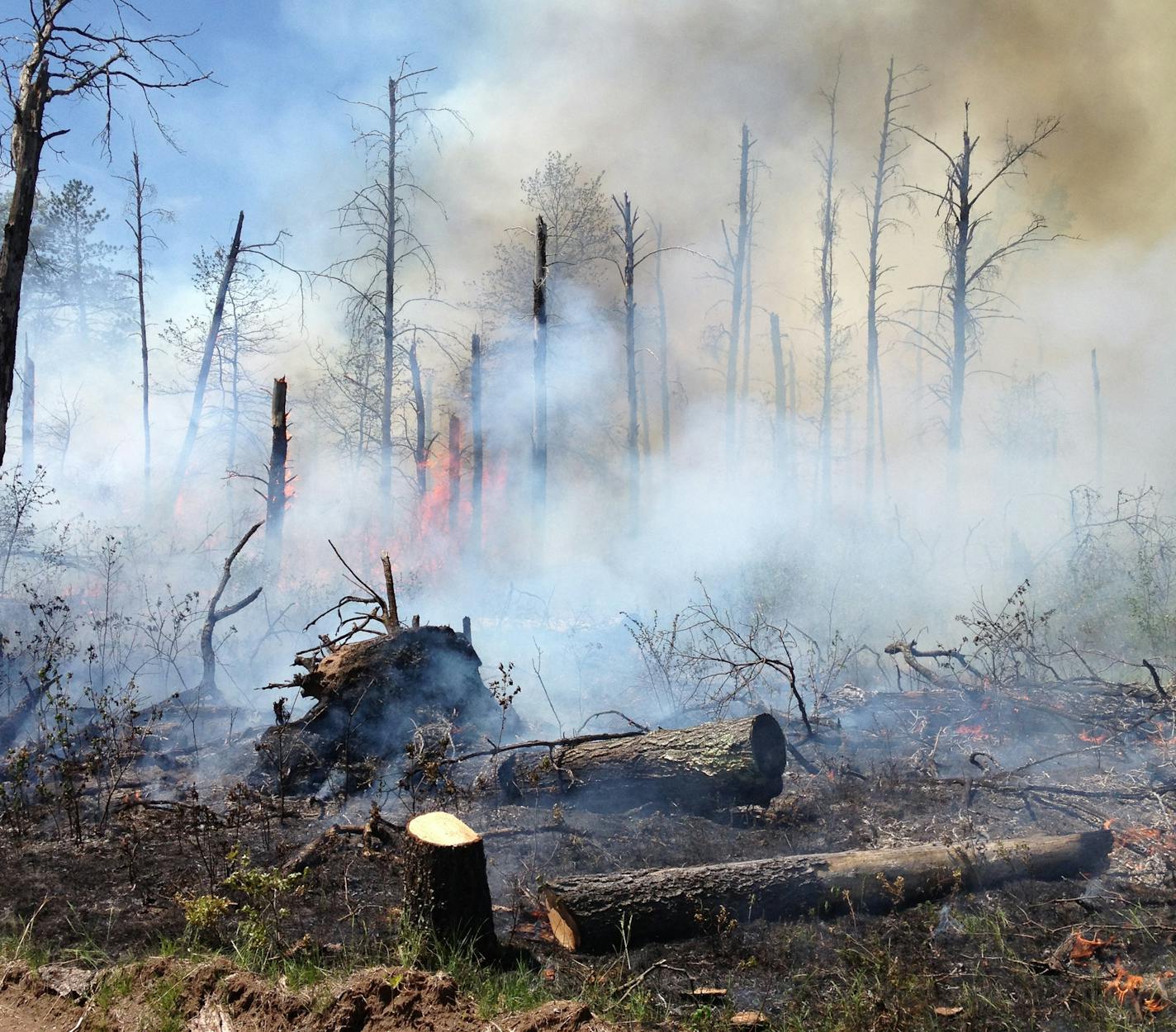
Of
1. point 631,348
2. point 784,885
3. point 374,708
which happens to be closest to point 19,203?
point 374,708

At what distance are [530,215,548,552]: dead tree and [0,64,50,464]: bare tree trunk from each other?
10.9 meters

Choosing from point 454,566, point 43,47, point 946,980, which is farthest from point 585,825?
point 454,566

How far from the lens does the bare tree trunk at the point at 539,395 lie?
17.0 meters

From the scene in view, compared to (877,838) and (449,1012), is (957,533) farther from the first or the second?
(449,1012)

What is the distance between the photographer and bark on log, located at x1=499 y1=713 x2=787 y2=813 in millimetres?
5574

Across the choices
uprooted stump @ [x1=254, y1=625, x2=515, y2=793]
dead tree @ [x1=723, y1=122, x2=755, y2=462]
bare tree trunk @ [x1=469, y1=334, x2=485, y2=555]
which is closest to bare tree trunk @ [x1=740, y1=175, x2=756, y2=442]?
dead tree @ [x1=723, y1=122, x2=755, y2=462]

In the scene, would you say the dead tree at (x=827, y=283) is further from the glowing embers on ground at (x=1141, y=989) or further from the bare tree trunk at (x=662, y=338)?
the glowing embers on ground at (x=1141, y=989)

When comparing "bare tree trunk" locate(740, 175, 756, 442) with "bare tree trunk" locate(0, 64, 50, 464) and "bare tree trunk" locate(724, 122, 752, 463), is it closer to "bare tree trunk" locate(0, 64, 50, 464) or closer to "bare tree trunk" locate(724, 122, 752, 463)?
"bare tree trunk" locate(724, 122, 752, 463)

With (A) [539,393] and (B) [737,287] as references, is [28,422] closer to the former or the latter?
(A) [539,393]

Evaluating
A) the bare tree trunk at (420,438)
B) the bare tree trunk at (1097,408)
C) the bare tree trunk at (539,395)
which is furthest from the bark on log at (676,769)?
the bare tree trunk at (1097,408)

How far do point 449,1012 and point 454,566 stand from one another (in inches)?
669

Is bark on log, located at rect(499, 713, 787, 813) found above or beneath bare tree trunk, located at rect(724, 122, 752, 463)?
beneath

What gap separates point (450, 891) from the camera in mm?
3482

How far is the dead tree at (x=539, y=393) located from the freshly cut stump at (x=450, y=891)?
43.9ft
